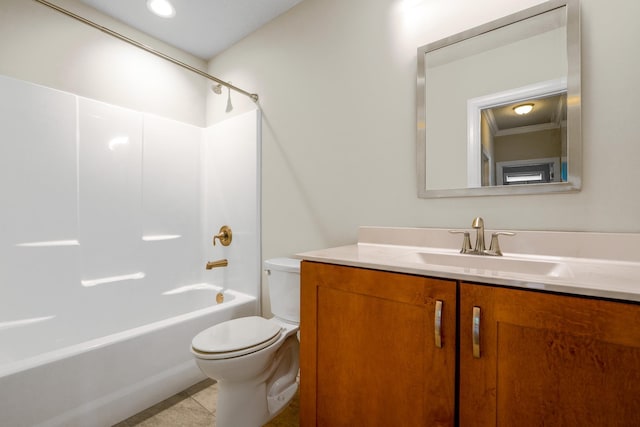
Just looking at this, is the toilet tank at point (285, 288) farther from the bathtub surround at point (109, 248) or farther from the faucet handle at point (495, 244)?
the faucet handle at point (495, 244)

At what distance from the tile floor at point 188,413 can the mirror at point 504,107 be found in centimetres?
138

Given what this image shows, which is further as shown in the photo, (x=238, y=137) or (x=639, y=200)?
(x=238, y=137)

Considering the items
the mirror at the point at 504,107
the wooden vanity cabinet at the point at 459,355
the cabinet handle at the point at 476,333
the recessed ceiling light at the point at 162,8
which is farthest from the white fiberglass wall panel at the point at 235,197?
the cabinet handle at the point at 476,333

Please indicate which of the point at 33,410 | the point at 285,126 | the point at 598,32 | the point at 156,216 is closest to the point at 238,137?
the point at 285,126

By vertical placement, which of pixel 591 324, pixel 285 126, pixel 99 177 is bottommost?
pixel 591 324

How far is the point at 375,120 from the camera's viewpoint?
5.16ft

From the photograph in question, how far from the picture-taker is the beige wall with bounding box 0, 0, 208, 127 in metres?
1.68

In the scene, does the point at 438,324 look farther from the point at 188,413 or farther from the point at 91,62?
the point at 91,62

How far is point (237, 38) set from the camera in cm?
229

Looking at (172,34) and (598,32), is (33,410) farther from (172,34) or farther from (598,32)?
(598,32)

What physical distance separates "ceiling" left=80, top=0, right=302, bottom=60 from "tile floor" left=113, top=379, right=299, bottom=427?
2.48 meters

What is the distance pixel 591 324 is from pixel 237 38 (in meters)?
2.66

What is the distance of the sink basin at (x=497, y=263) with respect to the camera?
97cm

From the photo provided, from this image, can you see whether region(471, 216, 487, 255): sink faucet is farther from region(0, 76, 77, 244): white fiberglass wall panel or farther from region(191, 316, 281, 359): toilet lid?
region(0, 76, 77, 244): white fiberglass wall panel
